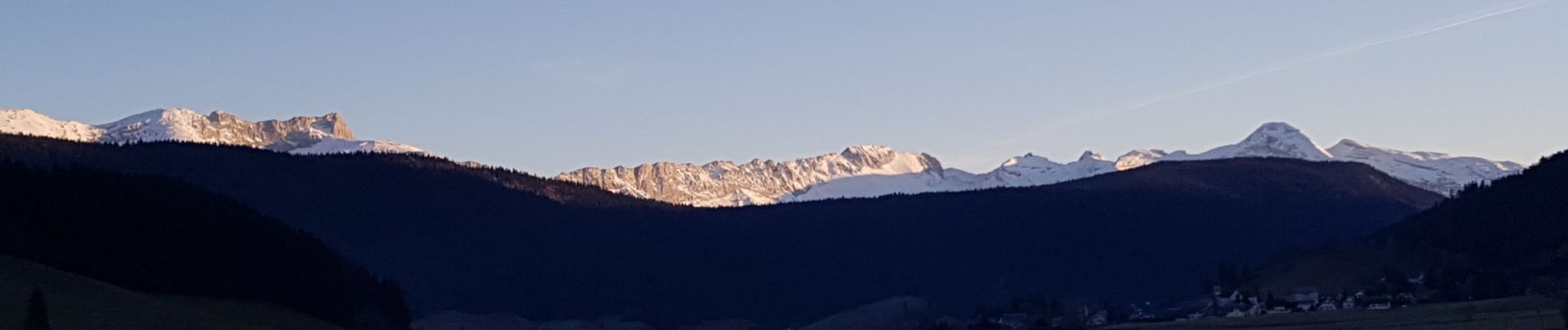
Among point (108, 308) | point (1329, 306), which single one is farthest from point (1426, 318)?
point (108, 308)

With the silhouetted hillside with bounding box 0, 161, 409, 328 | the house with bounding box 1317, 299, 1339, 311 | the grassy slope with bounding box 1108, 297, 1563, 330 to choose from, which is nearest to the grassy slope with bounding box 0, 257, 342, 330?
the silhouetted hillside with bounding box 0, 161, 409, 328

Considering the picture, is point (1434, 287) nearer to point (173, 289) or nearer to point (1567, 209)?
point (1567, 209)

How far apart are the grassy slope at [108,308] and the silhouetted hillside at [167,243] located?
2.74 metres

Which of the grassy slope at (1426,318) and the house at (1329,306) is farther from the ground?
the house at (1329,306)

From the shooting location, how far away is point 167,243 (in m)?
132

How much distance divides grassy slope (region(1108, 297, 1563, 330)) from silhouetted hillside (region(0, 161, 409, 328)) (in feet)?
208

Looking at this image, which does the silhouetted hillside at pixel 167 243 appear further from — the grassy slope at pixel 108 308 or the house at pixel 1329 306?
the house at pixel 1329 306

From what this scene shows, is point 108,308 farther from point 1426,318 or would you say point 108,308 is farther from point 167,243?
point 1426,318

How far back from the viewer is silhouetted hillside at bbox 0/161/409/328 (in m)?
124

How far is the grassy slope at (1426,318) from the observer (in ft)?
430

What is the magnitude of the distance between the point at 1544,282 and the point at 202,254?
101843 millimetres

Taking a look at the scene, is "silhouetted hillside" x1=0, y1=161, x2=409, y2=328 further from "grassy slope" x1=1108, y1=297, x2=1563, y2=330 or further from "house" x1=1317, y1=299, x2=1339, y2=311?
Answer: "house" x1=1317, y1=299, x2=1339, y2=311

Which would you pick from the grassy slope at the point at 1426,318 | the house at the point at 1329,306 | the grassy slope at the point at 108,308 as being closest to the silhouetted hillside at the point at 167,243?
the grassy slope at the point at 108,308

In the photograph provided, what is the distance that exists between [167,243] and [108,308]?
75.8 ft
